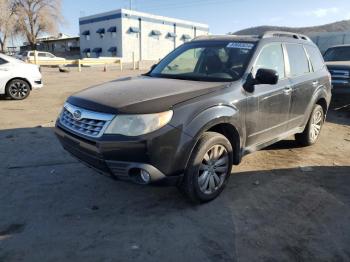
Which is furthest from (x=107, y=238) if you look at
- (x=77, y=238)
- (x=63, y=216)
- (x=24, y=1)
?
(x=24, y=1)

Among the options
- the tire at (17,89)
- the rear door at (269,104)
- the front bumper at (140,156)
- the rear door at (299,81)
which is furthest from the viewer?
the tire at (17,89)

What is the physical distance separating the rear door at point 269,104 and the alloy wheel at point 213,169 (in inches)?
22.0

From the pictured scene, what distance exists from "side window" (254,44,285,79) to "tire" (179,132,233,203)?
1166 millimetres

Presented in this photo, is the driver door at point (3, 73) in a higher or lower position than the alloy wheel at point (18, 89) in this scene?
higher

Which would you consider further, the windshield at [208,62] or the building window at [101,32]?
the building window at [101,32]

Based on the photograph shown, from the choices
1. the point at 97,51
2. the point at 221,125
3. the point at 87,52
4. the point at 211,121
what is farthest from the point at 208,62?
the point at 87,52

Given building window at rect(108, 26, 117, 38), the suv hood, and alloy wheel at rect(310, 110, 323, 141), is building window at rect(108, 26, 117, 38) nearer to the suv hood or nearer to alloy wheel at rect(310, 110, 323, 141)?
alloy wheel at rect(310, 110, 323, 141)

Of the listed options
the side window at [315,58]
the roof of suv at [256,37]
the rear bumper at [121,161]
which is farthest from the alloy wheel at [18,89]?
the side window at [315,58]

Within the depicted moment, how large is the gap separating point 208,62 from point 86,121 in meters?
1.95

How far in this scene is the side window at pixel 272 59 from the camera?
15.4ft

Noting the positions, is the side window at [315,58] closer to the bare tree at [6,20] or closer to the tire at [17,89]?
the tire at [17,89]

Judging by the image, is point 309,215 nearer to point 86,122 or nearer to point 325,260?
point 325,260

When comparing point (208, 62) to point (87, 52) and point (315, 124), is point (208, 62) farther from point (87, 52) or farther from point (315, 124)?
point (87, 52)

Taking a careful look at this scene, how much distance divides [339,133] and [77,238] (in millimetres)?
6300
